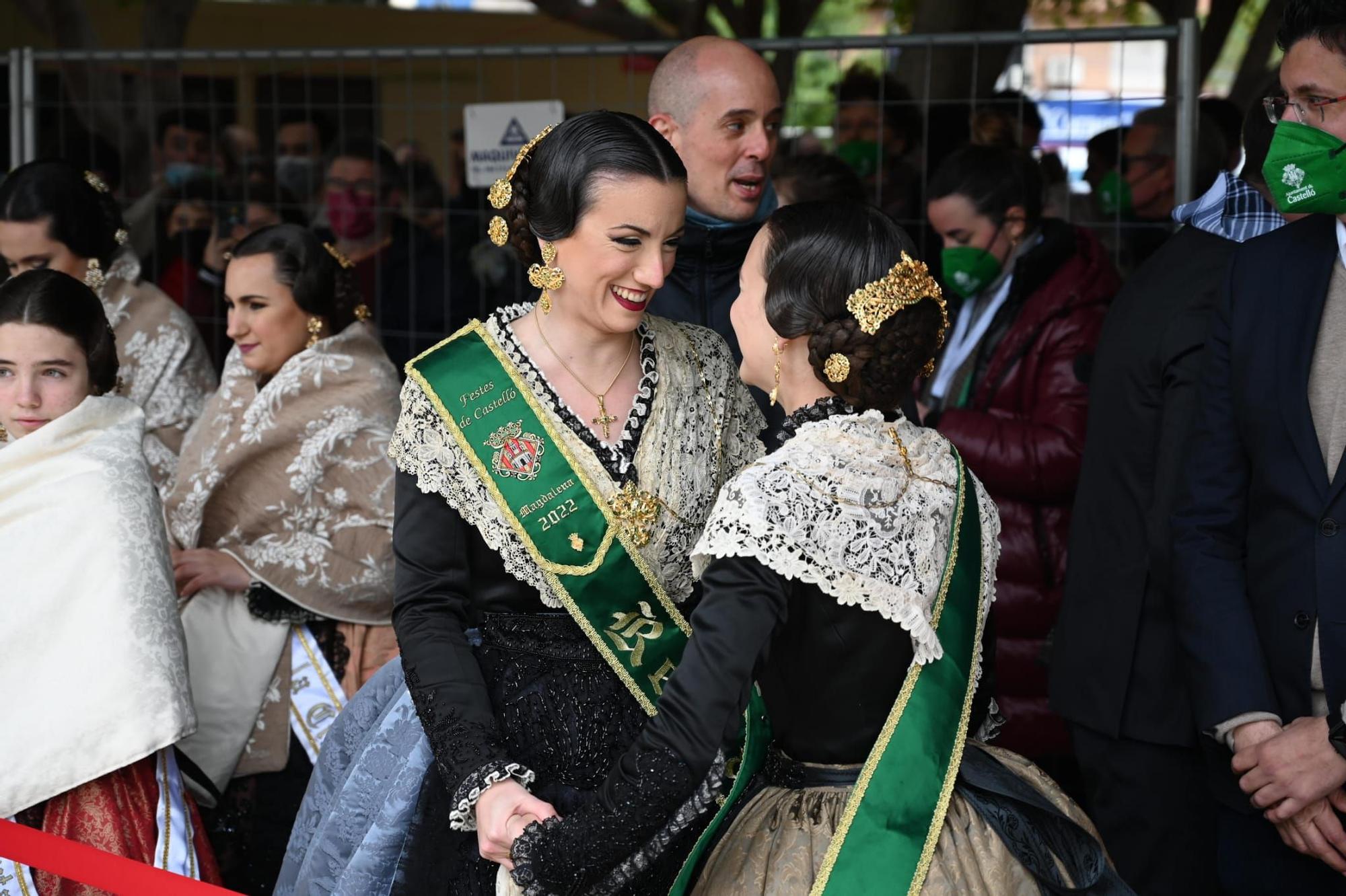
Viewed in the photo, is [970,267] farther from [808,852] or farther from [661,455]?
[808,852]

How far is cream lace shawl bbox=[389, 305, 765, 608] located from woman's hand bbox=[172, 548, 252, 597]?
1226mm

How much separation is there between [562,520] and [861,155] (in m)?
3.92

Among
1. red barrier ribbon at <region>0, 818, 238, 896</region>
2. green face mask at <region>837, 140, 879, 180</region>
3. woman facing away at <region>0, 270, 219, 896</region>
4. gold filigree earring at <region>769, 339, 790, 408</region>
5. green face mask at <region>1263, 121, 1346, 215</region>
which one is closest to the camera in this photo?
gold filigree earring at <region>769, 339, 790, 408</region>

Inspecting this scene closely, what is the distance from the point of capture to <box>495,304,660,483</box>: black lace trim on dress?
2570 mm

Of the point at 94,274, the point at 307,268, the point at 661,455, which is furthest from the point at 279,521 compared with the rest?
the point at 661,455

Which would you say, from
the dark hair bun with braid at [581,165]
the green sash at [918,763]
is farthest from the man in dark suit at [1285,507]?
the dark hair bun with braid at [581,165]

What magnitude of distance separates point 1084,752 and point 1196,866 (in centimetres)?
32

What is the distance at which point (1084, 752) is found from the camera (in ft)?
11.0

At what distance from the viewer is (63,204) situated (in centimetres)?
434

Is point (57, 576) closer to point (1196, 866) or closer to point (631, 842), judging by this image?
point (631, 842)

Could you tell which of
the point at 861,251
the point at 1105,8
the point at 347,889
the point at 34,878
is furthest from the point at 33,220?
the point at 1105,8

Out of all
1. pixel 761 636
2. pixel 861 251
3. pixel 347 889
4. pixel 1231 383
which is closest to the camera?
pixel 761 636

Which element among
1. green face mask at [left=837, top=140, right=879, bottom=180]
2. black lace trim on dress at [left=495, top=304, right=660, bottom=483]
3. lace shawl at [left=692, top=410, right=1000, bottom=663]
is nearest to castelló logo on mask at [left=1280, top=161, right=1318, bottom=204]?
lace shawl at [left=692, top=410, right=1000, bottom=663]

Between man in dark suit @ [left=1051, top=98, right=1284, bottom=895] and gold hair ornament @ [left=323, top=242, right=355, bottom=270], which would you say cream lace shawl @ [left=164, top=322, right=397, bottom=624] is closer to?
gold hair ornament @ [left=323, top=242, right=355, bottom=270]
